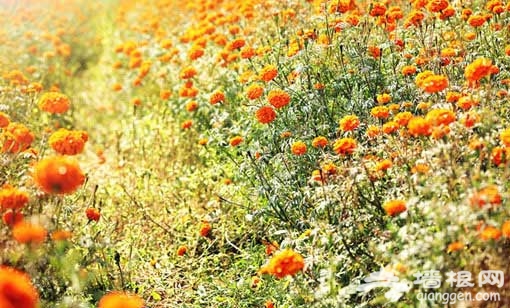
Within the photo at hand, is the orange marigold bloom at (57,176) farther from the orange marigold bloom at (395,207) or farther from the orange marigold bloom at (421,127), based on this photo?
the orange marigold bloom at (421,127)

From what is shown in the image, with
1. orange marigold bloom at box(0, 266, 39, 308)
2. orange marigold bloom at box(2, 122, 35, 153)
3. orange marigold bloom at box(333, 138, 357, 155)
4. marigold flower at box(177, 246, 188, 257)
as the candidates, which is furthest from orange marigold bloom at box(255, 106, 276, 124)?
orange marigold bloom at box(0, 266, 39, 308)

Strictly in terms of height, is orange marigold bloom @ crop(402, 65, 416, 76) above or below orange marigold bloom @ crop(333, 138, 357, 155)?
above

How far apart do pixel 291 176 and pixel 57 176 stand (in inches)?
52.0

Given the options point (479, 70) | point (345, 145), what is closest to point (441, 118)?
point (479, 70)

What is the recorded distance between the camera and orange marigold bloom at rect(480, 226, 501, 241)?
2.16m

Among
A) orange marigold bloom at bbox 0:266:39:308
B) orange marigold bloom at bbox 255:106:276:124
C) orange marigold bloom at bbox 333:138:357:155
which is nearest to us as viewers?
orange marigold bloom at bbox 0:266:39:308

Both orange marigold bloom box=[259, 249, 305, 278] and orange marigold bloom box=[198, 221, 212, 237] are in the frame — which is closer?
orange marigold bloom box=[259, 249, 305, 278]

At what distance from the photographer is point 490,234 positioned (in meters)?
2.16

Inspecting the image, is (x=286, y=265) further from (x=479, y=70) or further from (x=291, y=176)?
(x=479, y=70)

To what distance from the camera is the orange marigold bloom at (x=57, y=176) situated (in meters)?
2.34

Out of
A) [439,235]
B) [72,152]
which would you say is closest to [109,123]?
[72,152]

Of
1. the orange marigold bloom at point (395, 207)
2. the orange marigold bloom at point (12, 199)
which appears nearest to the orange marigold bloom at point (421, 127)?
the orange marigold bloom at point (395, 207)

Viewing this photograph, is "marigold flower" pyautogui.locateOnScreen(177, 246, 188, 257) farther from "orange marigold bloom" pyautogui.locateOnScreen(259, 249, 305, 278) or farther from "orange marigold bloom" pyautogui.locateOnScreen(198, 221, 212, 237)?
"orange marigold bloom" pyautogui.locateOnScreen(259, 249, 305, 278)

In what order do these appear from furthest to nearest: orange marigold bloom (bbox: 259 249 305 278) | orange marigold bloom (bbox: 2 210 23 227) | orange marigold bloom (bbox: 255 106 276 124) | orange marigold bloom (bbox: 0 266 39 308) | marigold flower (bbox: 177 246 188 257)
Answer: marigold flower (bbox: 177 246 188 257) → orange marigold bloom (bbox: 255 106 276 124) → orange marigold bloom (bbox: 2 210 23 227) → orange marigold bloom (bbox: 259 249 305 278) → orange marigold bloom (bbox: 0 266 39 308)
